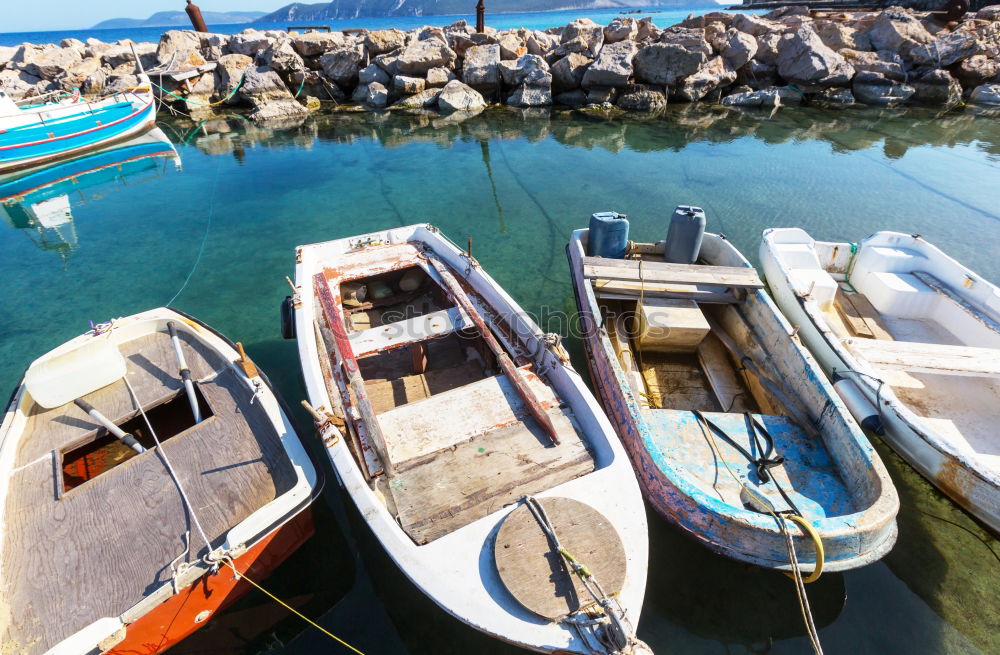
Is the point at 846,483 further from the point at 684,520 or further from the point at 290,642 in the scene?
the point at 290,642

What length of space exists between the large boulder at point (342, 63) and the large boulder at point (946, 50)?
33407 mm

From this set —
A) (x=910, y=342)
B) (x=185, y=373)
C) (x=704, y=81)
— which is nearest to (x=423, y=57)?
(x=704, y=81)

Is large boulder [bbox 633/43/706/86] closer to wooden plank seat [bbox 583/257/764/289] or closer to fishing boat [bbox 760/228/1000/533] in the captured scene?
fishing boat [bbox 760/228/1000/533]

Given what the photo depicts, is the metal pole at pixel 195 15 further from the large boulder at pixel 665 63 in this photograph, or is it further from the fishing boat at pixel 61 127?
the large boulder at pixel 665 63

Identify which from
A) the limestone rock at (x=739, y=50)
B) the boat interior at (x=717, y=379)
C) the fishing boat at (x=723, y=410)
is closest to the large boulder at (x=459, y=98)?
the limestone rock at (x=739, y=50)

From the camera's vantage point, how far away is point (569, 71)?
2639 cm

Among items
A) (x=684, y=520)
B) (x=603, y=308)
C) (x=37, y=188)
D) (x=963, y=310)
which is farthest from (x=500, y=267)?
(x=37, y=188)

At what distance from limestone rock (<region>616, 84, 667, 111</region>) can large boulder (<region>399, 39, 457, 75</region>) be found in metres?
11.0

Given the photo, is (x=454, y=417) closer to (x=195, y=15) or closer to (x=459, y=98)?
(x=459, y=98)

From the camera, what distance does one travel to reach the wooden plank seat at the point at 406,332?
6.09 meters

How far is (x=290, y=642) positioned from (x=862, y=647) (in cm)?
565

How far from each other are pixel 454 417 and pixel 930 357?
605cm

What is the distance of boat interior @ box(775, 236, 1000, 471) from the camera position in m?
5.69

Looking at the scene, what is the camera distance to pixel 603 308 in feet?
25.0
